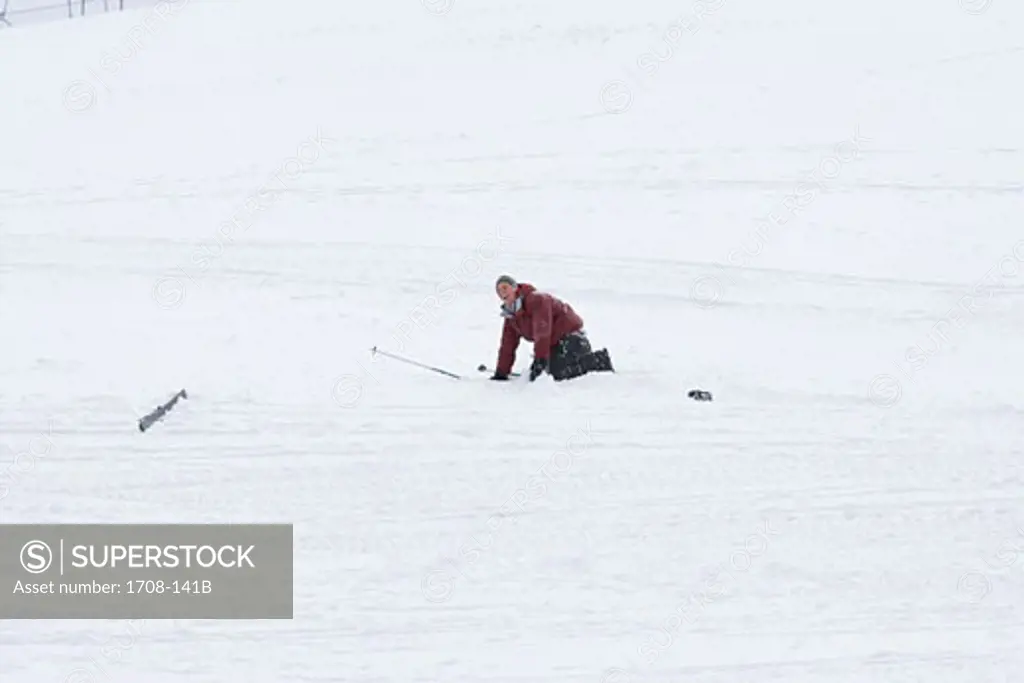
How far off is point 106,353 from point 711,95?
13.0 meters

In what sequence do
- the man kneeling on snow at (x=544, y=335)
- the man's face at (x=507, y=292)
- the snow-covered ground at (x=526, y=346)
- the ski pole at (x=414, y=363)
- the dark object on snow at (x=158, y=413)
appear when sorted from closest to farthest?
the snow-covered ground at (x=526, y=346), the dark object on snow at (x=158, y=413), the man's face at (x=507, y=292), the man kneeling on snow at (x=544, y=335), the ski pole at (x=414, y=363)

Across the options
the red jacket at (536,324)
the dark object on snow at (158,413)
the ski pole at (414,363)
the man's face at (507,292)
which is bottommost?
the ski pole at (414,363)

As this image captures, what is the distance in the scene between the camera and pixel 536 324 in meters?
9.66

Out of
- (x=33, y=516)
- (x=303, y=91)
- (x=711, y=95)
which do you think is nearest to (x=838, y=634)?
(x=33, y=516)

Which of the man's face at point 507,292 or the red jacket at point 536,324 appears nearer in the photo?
the man's face at point 507,292

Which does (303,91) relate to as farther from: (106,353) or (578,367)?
(578,367)

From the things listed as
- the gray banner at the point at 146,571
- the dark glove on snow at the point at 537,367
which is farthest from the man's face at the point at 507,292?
the gray banner at the point at 146,571

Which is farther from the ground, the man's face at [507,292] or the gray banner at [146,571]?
the man's face at [507,292]

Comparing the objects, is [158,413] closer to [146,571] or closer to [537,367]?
[146,571]

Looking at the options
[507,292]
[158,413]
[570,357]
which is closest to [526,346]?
[570,357]

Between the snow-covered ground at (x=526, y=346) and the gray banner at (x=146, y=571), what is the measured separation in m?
0.15

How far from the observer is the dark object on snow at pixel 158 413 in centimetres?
906

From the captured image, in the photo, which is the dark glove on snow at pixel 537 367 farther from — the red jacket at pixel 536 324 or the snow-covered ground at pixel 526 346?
the snow-covered ground at pixel 526 346

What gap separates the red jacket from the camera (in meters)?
9.66
